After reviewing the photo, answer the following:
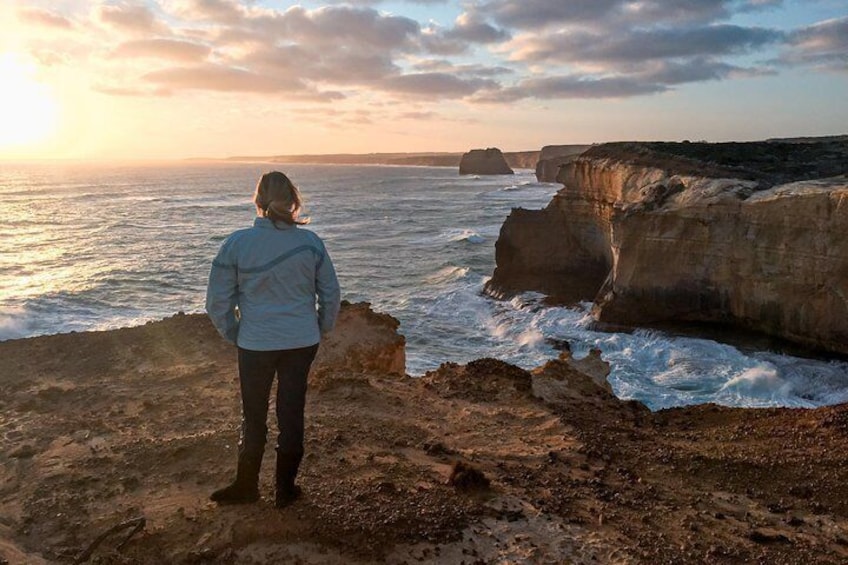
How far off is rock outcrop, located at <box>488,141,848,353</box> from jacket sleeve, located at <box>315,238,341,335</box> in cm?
Answer: 1337

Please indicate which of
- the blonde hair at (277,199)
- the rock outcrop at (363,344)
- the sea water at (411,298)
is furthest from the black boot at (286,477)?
the sea water at (411,298)

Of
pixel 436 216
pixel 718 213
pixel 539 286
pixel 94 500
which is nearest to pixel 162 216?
pixel 436 216

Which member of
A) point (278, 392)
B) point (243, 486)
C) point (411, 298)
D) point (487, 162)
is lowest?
point (411, 298)

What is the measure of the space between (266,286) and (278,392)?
2.33 ft

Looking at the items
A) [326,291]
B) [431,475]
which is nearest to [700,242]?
[431,475]

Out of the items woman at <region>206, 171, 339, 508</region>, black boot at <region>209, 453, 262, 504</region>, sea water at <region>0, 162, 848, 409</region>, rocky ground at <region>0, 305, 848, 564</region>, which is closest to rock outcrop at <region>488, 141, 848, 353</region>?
sea water at <region>0, 162, 848, 409</region>

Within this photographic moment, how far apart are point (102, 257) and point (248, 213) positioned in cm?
2690

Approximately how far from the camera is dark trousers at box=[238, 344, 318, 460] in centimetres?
404

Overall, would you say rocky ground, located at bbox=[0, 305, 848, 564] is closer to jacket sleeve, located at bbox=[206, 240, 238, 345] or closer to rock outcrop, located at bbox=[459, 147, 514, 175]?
jacket sleeve, located at bbox=[206, 240, 238, 345]

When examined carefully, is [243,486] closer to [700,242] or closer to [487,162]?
[700,242]

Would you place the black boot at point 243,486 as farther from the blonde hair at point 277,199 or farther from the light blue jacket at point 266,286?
the blonde hair at point 277,199

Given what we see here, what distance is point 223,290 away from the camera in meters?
4.03

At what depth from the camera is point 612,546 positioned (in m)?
4.02

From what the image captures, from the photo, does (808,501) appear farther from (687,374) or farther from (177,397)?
(687,374)
